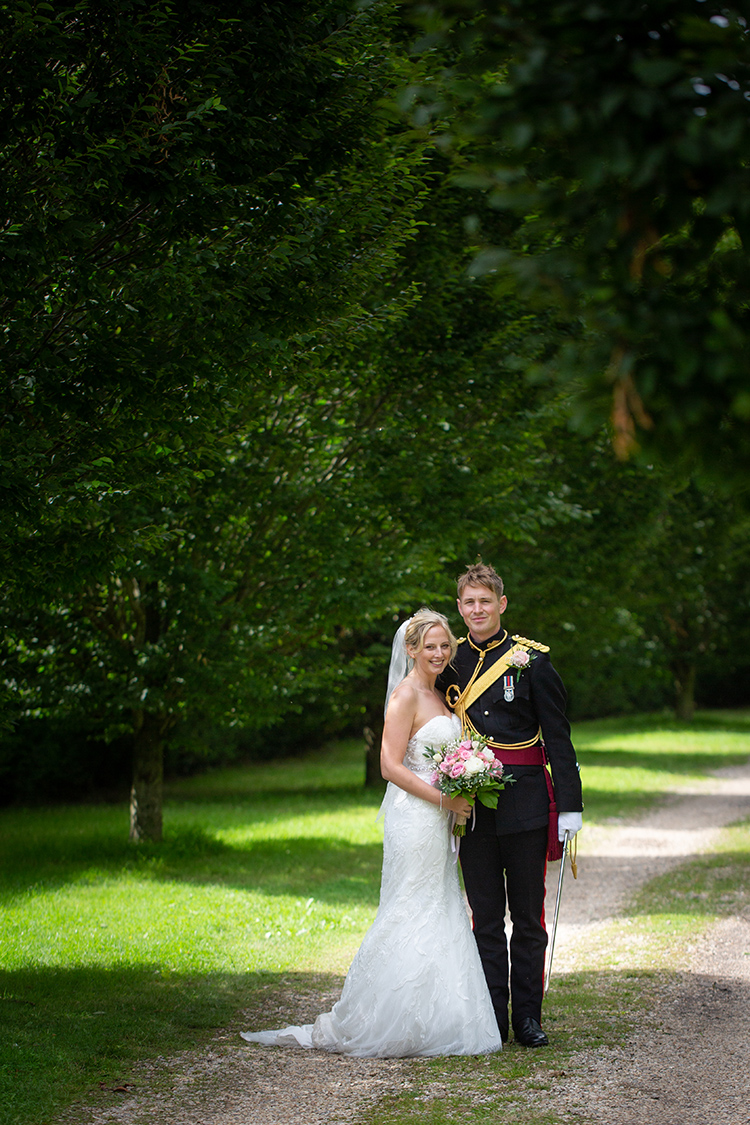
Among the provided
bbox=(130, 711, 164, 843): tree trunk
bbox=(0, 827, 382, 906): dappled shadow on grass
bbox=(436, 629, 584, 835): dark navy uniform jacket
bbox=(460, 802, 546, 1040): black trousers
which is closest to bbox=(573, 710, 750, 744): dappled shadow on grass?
bbox=(0, 827, 382, 906): dappled shadow on grass

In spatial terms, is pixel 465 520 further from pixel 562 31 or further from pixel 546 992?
pixel 562 31

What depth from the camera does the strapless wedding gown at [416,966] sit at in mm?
5320

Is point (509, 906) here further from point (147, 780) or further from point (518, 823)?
point (147, 780)

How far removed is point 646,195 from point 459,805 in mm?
4038

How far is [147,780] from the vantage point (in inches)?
477

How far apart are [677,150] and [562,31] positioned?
1.22ft

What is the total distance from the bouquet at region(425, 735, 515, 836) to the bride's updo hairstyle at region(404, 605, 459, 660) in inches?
22.4

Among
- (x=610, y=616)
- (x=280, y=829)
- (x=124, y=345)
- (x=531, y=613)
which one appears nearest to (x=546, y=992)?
(x=124, y=345)

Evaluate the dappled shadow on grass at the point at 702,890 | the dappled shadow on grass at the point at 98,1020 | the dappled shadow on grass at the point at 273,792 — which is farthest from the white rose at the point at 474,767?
the dappled shadow on grass at the point at 273,792

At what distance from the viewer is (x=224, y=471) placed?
9.88 m

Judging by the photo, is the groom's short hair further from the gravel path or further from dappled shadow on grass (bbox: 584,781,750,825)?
dappled shadow on grass (bbox: 584,781,750,825)

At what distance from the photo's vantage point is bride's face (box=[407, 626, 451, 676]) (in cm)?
570

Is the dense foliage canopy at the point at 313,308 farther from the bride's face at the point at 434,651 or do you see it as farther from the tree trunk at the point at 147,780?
the bride's face at the point at 434,651

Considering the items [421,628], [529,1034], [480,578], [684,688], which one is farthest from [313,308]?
[684,688]
